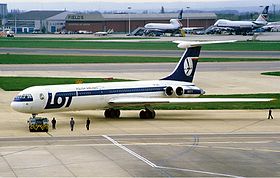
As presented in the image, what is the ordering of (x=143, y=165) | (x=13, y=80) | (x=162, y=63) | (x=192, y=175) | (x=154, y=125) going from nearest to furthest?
(x=192, y=175), (x=143, y=165), (x=154, y=125), (x=13, y=80), (x=162, y=63)

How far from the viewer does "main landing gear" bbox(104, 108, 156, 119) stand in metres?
64.5

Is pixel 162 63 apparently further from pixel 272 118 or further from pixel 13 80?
pixel 272 118

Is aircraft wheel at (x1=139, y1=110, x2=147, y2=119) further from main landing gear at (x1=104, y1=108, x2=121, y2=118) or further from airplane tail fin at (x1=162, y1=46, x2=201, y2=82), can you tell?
airplane tail fin at (x1=162, y1=46, x2=201, y2=82)

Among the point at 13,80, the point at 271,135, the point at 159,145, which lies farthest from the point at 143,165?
the point at 13,80

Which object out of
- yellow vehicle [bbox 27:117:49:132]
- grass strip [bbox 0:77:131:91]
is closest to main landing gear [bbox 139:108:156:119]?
Result: yellow vehicle [bbox 27:117:49:132]

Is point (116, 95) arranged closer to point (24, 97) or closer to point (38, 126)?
point (24, 97)

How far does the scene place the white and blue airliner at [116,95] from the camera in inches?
2304

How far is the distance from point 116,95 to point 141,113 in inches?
116

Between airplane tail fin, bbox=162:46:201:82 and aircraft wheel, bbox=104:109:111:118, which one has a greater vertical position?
airplane tail fin, bbox=162:46:201:82

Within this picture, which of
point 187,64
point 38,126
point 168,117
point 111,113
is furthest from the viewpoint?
point 187,64

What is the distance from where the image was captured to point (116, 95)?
63.4 m

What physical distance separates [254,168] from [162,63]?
276 ft

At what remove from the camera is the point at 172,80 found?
67875 millimetres

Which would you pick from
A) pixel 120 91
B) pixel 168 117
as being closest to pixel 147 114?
pixel 168 117
